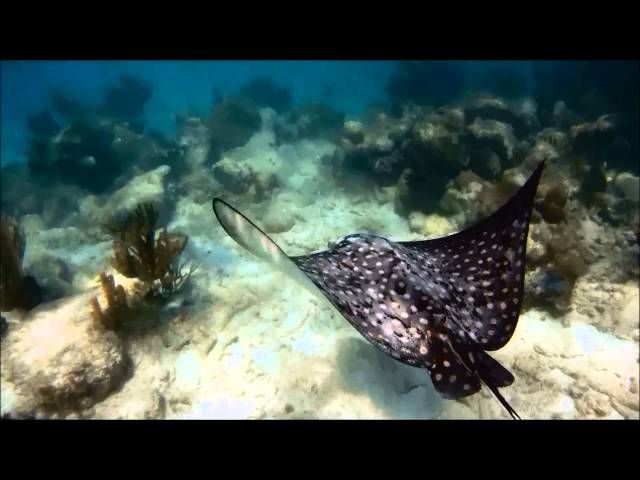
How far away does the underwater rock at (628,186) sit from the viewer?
840 cm

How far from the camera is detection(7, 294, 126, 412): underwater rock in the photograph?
13.1ft

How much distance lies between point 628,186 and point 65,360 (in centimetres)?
1161

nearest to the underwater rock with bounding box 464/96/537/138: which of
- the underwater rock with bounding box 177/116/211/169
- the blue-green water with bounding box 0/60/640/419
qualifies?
the blue-green water with bounding box 0/60/640/419

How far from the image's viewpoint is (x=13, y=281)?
5113 millimetres

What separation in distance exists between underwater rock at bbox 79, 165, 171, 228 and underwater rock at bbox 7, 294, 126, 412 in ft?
18.0

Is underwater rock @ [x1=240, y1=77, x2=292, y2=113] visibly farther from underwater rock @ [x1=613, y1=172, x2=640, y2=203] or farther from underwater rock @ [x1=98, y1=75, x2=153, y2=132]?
underwater rock @ [x1=613, y1=172, x2=640, y2=203]

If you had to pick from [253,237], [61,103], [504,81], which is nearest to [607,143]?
[253,237]

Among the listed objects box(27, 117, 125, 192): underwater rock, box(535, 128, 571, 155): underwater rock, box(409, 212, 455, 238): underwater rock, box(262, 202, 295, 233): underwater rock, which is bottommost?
box(27, 117, 125, 192): underwater rock

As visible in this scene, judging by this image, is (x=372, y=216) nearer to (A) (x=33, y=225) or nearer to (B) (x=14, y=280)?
(B) (x=14, y=280)

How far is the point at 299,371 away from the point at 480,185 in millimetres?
6392

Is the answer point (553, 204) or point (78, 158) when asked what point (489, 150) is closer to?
point (553, 204)

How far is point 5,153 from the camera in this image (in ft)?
84.5

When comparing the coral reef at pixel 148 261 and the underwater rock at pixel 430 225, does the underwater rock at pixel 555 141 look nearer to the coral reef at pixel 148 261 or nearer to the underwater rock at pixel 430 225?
the underwater rock at pixel 430 225
